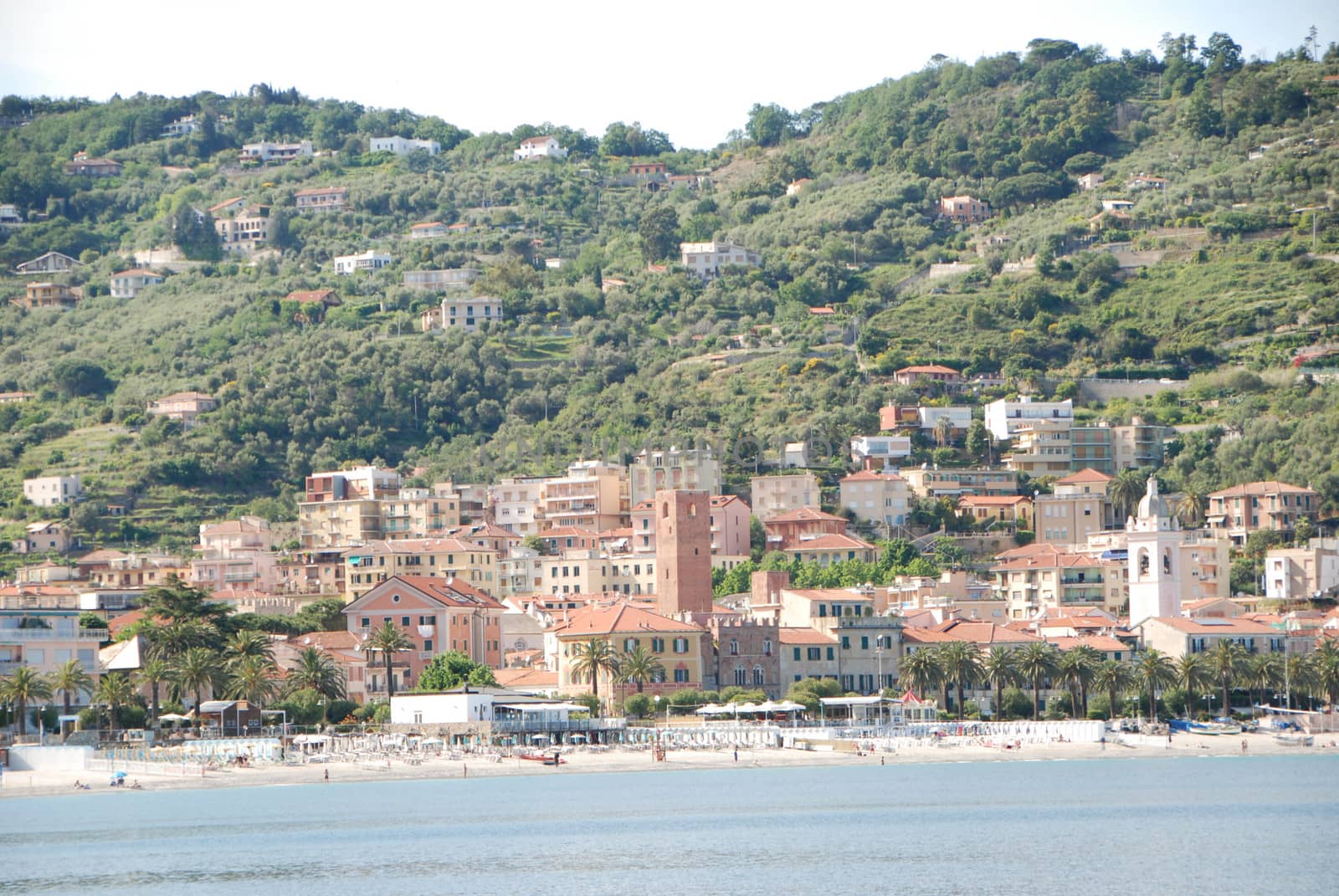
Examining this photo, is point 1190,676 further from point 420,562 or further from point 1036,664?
point 420,562

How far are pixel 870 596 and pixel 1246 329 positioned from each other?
5844cm

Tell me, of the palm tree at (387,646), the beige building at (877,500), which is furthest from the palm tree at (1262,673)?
the beige building at (877,500)

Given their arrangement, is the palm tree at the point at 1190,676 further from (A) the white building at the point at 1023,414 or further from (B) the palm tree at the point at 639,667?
(A) the white building at the point at 1023,414

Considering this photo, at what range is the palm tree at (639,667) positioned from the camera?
337 ft

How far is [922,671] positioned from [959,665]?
5.94 ft

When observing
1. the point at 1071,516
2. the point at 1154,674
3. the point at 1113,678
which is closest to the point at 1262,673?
the point at 1154,674

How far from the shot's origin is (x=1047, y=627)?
380 feet

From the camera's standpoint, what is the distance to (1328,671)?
10238cm

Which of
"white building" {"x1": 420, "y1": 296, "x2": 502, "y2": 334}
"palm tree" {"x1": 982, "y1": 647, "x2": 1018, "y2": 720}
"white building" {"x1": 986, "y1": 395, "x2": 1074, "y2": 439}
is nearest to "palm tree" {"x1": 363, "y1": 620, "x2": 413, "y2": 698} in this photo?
"palm tree" {"x1": 982, "y1": 647, "x2": 1018, "y2": 720}

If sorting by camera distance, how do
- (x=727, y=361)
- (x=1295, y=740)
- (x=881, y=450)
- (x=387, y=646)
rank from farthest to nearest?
(x=727, y=361) < (x=881, y=450) < (x=387, y=646) < (x=1295, y=740)

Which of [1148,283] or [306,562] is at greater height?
[1148,283]

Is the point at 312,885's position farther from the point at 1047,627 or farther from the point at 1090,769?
the point at 1047,627

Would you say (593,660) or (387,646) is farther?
(387,646)

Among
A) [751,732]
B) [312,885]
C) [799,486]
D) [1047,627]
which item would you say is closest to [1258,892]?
[312,885]
